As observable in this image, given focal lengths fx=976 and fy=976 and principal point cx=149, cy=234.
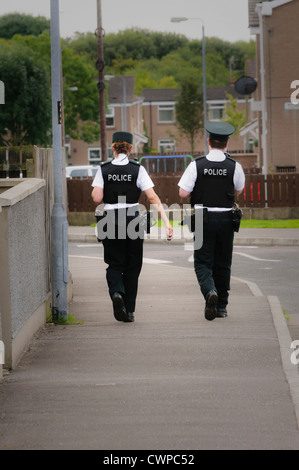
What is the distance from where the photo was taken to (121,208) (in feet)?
30.7

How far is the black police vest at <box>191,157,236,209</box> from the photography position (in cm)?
948

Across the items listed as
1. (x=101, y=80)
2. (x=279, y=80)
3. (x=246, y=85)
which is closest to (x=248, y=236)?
(x=279, y=80)

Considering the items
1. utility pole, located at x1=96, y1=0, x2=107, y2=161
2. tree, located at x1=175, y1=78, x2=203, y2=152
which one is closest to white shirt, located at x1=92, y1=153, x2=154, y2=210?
utility pole, located at x1=96, y1=0, x2=107, y2=161

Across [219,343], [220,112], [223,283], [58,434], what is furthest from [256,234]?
[220,112]

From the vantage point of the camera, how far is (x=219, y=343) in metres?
8.14

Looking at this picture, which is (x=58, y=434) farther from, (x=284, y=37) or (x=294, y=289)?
(x=284, y=37)

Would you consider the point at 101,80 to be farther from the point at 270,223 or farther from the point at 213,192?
Answer: the point at 213,192

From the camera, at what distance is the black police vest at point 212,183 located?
9.48m

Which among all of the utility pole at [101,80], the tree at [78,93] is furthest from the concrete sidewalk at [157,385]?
the tree at [78,93]

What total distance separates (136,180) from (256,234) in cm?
1412

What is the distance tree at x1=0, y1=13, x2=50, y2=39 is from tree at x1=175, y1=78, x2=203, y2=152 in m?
50.6

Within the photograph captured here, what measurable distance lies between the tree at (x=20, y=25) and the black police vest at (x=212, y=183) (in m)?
123

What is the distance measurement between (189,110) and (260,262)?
66.2 m

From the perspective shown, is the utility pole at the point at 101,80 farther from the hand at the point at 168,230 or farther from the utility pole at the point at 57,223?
the hand at the point at 168,230
